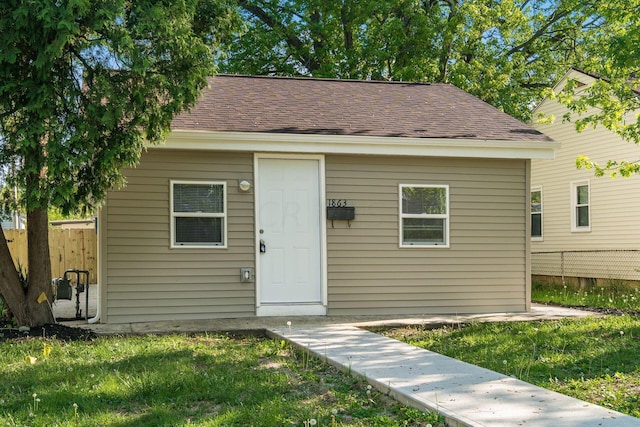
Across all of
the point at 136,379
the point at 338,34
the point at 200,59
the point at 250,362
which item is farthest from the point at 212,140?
the point at 338,34

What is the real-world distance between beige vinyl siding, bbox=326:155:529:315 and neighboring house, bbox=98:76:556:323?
0.02 metres

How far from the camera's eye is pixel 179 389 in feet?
16.6

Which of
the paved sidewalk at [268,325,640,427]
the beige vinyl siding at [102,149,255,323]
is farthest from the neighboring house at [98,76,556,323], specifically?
the paved sidewalk at [268,325,640,427]

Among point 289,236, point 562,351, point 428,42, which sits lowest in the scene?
point 562,351

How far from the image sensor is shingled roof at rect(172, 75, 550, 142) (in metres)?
9.47

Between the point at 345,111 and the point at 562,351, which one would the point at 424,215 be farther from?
the point at 562,351

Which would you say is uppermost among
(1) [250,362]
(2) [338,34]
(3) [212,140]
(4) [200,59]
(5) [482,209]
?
(2) [338,34]

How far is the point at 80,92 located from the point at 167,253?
2546 millimetres

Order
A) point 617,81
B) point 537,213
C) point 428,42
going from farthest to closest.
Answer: point 428,42 < point 537,213 < point 617,81

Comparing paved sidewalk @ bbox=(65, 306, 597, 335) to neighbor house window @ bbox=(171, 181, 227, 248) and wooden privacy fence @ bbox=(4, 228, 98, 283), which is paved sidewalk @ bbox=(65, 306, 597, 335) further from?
wooden privacy fence @ bbox=(4, 228, 98, 283)

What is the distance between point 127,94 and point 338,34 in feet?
49.3

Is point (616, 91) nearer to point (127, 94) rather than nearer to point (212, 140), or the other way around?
point (212, 140)

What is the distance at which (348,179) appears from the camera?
959 cm

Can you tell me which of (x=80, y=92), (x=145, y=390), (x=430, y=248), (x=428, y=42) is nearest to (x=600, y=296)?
(x=430, y=248)
